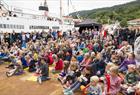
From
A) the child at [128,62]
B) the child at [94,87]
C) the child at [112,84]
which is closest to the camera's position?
the child at [94,87]

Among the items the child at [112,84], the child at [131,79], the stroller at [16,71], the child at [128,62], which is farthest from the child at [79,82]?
the stroller at [16,71]

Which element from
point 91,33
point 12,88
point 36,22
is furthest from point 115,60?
point 36,22

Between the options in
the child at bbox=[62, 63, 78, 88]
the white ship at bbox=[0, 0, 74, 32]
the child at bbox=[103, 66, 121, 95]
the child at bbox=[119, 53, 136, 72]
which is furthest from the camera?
the white ship at bbox=[0, 0, 74, 32]

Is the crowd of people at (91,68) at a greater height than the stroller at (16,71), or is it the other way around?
the crowd of people at (91,68)

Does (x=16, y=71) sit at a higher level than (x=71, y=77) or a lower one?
lower

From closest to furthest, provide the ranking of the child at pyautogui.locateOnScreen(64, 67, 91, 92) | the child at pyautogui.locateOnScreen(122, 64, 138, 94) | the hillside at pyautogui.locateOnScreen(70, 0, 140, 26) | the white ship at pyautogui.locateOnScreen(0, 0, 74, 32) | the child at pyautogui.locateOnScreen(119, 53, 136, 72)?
the child at pyautogui.locateOnScreen(122, 64, 138, 94) → the child at pyautogui.locateOnScreen(64, 67, 91, 92) → the child at pyautogui.locateOnScreen(119, 53, 136, 72) → the white ship at pyautogui.locateOnScreen(0, 0, 74, 32) → the hillside at pyautogui.locateOnScreen(70, 0, 140, 26)

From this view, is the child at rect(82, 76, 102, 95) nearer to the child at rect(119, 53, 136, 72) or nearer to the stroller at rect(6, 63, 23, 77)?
the child at rect(119, 53, 136, 72)

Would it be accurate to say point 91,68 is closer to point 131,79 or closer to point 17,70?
point 131,79

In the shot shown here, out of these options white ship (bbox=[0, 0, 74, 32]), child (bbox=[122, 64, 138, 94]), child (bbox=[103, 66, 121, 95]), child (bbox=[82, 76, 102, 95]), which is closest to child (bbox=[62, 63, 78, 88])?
child (bbox=[82, 76, 102, 95])

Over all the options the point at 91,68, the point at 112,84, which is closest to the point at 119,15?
the point at 91,68

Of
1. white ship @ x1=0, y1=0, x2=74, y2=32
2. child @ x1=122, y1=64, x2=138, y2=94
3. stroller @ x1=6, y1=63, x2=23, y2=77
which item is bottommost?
stroller @ x1=6, y1=63, x2=23, y2=77

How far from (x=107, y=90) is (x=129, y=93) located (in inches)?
25.4

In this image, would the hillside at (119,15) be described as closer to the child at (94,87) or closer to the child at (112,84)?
the child at (112,84)

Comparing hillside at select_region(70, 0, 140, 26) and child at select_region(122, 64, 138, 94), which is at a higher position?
hillside at select_region(70, 0, 140, 26)
